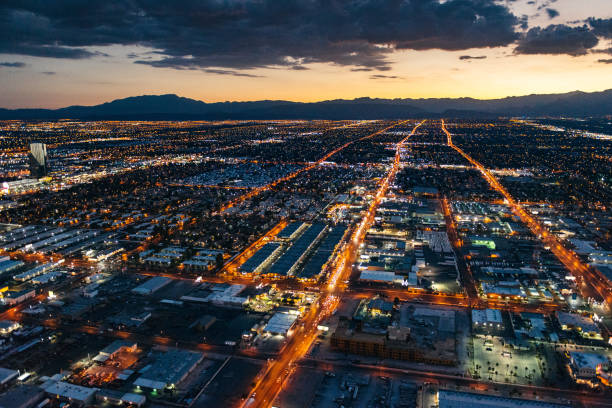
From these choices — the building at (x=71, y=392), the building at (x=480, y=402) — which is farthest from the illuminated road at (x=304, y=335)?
the building at (x=480, y=402)

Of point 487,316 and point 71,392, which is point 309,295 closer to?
point 487,316

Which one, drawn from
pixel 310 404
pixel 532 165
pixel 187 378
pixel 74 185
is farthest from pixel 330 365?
pixel 532 165

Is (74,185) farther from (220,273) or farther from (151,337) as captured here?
(151,337)

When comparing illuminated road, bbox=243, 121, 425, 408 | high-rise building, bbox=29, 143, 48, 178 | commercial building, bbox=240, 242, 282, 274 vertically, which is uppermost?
high-rise building, bbox=29, 143, 48, 178

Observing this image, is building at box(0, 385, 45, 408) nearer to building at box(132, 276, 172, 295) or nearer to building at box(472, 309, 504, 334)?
building at box(132, 276, 172, 295)

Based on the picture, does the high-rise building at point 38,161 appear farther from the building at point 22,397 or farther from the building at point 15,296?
the building at point 22,397

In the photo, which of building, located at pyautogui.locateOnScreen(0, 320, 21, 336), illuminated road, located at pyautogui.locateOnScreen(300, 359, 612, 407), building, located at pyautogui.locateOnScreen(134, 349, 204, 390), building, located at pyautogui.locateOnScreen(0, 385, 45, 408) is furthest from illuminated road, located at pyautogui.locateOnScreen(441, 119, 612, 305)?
building, located at pyautogui.locateOnScreen(0, 320, 21, 336)

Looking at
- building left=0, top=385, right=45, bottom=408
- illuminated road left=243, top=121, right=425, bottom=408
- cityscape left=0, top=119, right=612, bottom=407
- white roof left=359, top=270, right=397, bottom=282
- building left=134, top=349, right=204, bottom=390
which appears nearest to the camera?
building left=0, top=385, right=45, bottom=408
